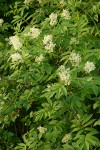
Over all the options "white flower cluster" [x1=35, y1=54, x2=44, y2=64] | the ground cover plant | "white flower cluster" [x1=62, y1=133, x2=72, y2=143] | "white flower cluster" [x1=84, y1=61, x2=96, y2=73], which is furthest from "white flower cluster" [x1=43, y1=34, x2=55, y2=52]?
"white flower cluster" [x1=62, y1=133, x2=72, y2=143]

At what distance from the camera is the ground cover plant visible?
3281mm

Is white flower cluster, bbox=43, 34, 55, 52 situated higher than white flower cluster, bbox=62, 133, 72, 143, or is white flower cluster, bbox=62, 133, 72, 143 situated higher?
white flower cluster, bbox=43, 34, 55, 52

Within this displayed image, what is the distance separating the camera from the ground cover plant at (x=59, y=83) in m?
3.28

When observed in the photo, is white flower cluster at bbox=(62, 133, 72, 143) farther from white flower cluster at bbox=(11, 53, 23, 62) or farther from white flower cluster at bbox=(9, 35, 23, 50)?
white flower cluster at bbox=(9, 35, 23, 50)

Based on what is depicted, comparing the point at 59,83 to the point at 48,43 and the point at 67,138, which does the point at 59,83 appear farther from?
the point at 67,138

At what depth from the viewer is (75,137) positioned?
3381 millimetres

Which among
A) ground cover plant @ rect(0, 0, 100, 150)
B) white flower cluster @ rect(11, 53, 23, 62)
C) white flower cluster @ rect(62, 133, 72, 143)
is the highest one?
white flower cluster @ rect(11, 53, 23, 62)

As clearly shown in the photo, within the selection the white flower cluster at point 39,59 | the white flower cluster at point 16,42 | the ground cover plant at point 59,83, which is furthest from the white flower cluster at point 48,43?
the white flower cluster at point 16,42

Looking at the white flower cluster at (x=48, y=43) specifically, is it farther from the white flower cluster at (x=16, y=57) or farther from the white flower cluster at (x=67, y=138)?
the white flower cluster at (x=67, y=138)

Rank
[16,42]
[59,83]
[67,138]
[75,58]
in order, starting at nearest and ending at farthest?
1. [59,83]
2. [75,58]
3. [67,138]
4. [16,42]

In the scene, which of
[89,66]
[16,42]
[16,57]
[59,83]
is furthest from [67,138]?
[16,42]

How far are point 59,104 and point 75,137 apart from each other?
16.7 inches

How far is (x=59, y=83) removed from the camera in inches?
126

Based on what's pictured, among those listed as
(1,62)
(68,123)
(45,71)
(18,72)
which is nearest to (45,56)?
(45,71)
